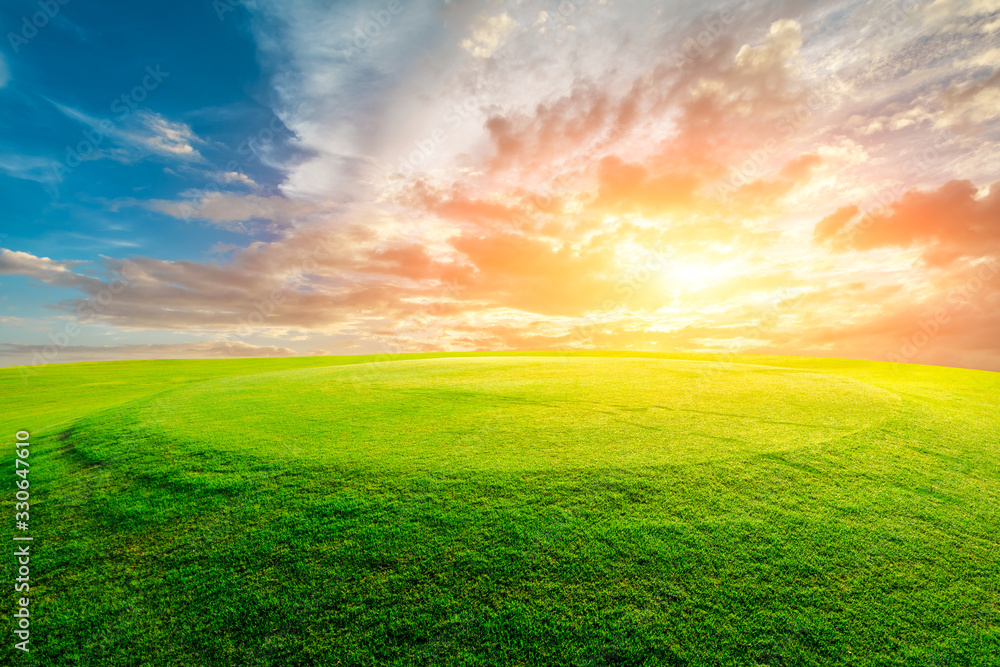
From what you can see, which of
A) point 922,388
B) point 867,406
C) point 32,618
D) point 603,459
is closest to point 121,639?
point 32,618

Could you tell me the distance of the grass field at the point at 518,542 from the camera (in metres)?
4.80

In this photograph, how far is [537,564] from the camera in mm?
5660

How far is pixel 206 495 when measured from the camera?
7699mm

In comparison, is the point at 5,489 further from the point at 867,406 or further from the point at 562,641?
→ the point at 867,406

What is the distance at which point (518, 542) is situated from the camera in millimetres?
6027

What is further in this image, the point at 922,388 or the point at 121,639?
the point at 922,388

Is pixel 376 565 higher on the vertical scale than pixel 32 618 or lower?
higher

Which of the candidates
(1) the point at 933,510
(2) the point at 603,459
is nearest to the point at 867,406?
(1) the point at 933,510

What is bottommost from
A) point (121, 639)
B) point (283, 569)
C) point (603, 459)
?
point (121, 639)

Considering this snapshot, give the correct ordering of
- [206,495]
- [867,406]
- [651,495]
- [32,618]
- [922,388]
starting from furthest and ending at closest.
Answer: [922,388] → [867,406] → [206,495] → [651,495] → [32,618]

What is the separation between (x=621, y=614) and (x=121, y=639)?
6.16m

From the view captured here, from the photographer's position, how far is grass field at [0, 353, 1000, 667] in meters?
4.80

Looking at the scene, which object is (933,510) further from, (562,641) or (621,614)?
(562,641)

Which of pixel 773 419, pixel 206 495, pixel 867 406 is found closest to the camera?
pixel 206 495
